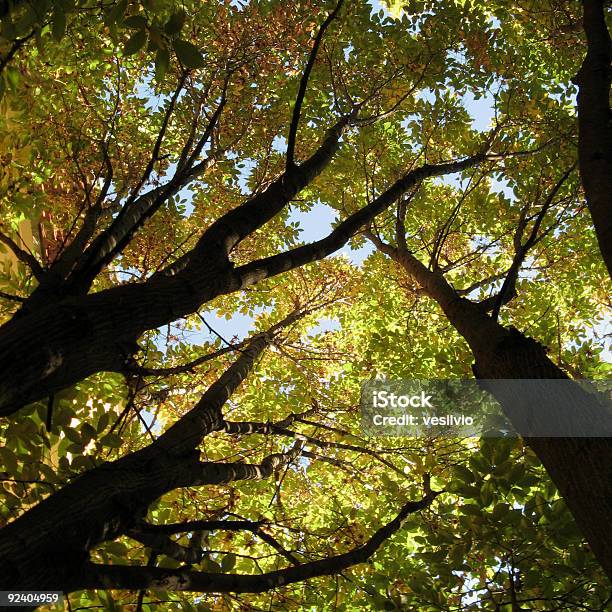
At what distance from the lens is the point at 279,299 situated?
348 inches

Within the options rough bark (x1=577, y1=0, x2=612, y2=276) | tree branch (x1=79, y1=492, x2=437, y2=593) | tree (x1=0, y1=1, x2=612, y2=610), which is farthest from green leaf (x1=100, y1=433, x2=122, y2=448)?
rough bark (x1=577, y1=0, x2=612, y2=276)

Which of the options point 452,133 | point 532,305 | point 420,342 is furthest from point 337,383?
point 452,133

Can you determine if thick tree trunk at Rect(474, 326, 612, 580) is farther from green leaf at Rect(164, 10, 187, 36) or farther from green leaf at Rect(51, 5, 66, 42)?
green leaf at Rect(51, 5, 66, 42)

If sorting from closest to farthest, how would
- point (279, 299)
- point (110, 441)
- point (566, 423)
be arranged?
1. point (566, 423)
2. point (110, 441)
3. point (279, 299)

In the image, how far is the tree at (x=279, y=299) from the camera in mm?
2719

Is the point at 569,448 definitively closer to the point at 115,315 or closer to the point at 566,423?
the point at 566,423

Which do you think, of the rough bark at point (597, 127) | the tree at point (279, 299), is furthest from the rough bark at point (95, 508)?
the rough bark at point (597, 127)

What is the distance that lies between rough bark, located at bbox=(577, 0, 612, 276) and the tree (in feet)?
0.09

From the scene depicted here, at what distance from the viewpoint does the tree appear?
2719mm

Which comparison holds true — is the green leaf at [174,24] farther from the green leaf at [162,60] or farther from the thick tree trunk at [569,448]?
the thick tree trunk at [569,448]

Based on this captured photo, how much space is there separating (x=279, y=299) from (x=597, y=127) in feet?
20.3

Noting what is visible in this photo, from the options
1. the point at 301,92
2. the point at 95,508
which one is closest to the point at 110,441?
the point at 95,508

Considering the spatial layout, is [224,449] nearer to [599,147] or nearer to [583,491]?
[583,491]

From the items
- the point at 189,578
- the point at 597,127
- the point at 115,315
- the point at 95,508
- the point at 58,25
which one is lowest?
the point at 189,578
